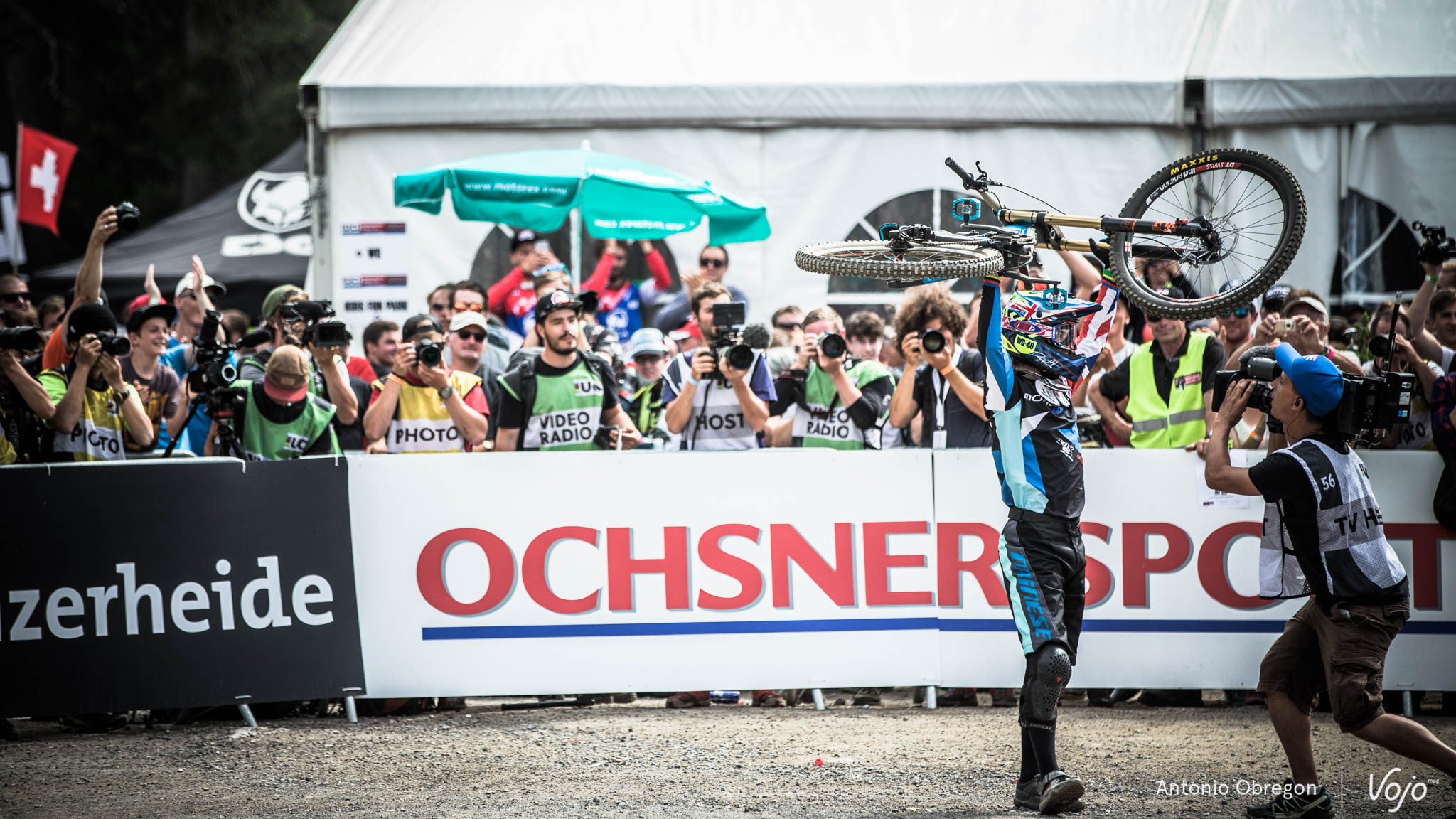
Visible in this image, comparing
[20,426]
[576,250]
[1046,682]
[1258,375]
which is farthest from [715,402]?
[576,250]

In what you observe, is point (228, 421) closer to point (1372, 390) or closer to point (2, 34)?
point (1372, 390)

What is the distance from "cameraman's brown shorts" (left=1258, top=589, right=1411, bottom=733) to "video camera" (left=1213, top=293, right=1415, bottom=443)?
0.71 meters

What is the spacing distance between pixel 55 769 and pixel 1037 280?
5105 mm

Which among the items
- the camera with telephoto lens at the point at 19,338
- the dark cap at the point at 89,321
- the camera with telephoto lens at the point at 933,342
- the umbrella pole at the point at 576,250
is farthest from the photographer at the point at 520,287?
the camera with telephoto lens at the point at 933,342

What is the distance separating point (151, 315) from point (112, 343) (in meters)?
0.60

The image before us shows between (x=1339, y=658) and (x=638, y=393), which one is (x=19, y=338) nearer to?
(x=638, y=393)

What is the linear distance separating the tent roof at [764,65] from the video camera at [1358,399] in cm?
618

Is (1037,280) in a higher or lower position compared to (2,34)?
lower

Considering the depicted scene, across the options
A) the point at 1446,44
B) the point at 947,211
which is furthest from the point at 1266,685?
the point at 1446,44

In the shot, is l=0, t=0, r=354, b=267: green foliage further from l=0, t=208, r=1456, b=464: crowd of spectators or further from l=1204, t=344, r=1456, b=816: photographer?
l=1204, t=344, r=1456, b=816: photographer

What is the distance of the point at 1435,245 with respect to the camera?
7.55 m

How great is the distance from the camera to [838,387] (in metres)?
7.66

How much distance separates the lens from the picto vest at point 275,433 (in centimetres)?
743

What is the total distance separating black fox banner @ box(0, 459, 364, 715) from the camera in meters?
6.66
